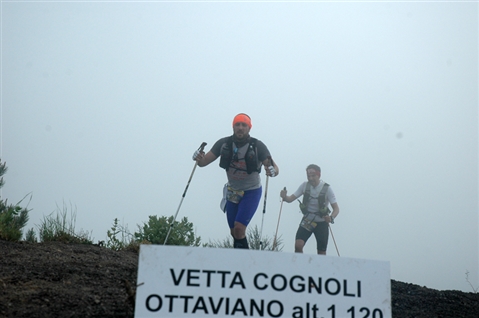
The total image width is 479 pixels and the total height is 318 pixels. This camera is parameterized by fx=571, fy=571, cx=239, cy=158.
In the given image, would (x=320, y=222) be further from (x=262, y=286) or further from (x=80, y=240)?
(x=262, y=286)

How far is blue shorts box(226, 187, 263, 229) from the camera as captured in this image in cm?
766

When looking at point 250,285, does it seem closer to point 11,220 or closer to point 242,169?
point 242,169

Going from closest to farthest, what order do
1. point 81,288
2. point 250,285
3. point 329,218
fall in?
point 250,285, point 81,288, point 329,218

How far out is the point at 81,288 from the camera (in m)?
5.96

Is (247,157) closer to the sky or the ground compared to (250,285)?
closer to the sky

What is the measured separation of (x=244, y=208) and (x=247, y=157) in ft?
2.26

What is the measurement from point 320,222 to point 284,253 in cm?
540

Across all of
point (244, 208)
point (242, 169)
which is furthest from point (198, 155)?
point (244, 208)

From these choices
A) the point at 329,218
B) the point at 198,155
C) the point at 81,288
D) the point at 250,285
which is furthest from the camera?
the point at 329,218

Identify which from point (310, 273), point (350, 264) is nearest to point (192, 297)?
point (310, 273)

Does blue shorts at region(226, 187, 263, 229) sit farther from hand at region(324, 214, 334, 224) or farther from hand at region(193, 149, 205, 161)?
hand at region(324, 214, 334, 224)

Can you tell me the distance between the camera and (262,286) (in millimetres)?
4652

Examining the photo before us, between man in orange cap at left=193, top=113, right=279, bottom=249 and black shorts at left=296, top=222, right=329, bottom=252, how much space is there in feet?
8.51

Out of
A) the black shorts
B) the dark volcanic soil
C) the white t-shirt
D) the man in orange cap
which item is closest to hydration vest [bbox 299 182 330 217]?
the white t-shirt
